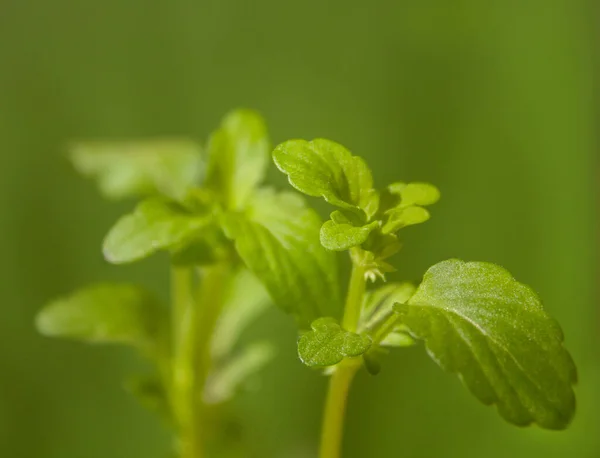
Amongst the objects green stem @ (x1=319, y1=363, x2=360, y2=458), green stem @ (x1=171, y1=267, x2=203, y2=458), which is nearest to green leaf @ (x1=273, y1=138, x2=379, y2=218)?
green stem @ (x1=319, y1=363, x2=360, y2=458)

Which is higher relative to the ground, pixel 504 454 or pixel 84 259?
pixel 84 259

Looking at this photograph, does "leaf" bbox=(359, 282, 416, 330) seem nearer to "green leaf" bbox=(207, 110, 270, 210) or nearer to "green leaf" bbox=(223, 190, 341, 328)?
"green leaf" bbox=(223, 190, 341, 328)

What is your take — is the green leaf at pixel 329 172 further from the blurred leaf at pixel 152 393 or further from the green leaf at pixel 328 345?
the blurred leaf at pixel 152 393

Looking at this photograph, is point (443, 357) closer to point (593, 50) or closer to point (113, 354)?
point (113, 354)

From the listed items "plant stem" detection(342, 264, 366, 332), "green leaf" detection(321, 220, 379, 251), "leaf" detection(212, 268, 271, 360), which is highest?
"green leaf" detection(321, 220, 379, 251)

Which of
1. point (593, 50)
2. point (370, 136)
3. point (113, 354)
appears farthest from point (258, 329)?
point (593, 50)

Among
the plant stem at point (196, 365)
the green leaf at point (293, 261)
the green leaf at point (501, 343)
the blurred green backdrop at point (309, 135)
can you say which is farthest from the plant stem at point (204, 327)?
the blurred green backdrop at point (309, 135)

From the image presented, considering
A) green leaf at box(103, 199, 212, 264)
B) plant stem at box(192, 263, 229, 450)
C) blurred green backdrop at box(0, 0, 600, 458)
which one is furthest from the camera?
blurred green backdrop at box(0, 0, 600, 458)
